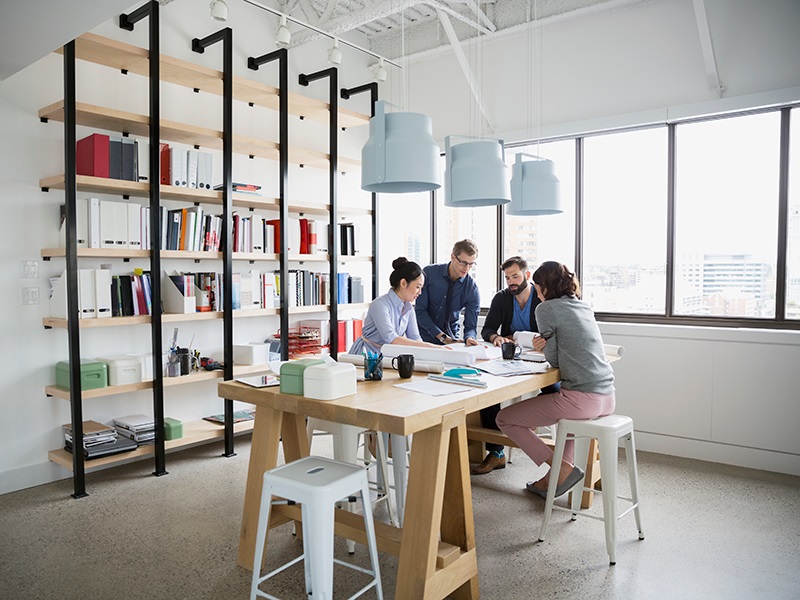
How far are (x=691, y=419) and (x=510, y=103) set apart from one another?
309 centimetres

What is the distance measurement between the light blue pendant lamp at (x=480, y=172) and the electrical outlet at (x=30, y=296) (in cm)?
278

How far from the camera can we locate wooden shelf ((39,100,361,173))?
380cm

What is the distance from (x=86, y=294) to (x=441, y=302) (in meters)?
2.42

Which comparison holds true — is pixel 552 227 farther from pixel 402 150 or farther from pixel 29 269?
pixel 29 269

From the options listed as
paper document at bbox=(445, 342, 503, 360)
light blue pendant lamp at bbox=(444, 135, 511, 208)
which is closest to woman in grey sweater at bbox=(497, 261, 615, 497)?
paper document at bbox=(445, 342, 503, 360)

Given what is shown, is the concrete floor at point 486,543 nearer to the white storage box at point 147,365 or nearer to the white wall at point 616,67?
the white storage box at point 147,365

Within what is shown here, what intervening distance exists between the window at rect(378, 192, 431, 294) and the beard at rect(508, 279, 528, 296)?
2.12m

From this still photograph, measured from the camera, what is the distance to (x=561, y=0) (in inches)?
202

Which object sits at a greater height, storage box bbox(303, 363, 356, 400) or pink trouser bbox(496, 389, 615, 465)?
storage box bbox(303, 363, 356, 400)

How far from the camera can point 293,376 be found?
257cm

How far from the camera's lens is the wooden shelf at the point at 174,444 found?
3.85 meters

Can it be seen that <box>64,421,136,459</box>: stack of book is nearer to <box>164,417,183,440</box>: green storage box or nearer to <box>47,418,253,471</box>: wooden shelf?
<box>47,418,253,471</box>: wooden shelf

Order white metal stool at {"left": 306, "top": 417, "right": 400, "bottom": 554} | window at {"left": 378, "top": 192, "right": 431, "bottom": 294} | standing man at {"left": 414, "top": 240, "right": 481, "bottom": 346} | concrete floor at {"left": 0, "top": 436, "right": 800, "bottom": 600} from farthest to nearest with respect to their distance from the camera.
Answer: window at {"left": 378, "top": 192, "right": 431, "bottom": 294}, standing man at {"left": 414, "top": 240, "right": 481, "bottom": 346}, white metal stool at {"left": 306, "top": 417, "right": 400, "bottom": 554}, concrete floor at {"left": 0, "top": 436, "right": 800, "bottom": 600}

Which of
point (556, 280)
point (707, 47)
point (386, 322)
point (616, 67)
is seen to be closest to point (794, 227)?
point (707, 47)
